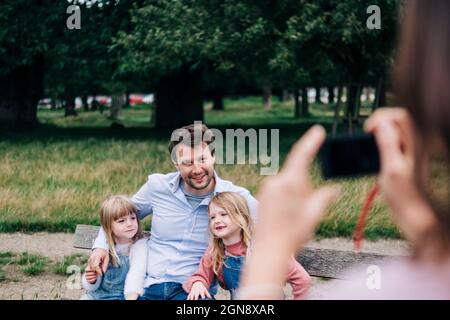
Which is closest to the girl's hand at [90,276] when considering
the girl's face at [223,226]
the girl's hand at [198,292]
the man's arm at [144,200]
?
the man's arm at [144,200]

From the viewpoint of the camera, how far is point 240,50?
1262 cm

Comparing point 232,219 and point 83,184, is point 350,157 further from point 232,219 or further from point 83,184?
point 83,184

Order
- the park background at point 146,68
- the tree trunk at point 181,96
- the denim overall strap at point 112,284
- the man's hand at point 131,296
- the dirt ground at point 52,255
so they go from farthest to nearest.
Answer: the tree trunk at point 181,96 < the park background at point 146,68 < the dirt ground at point 52,255 < the denim overall strap at point 112,284 < the man's hand at point 131,296

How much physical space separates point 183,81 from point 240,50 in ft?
23.4

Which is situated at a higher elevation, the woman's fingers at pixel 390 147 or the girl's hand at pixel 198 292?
the woman's fingers at pixel 390 147

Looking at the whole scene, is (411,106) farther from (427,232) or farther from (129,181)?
(129,181)

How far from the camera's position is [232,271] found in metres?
3.72

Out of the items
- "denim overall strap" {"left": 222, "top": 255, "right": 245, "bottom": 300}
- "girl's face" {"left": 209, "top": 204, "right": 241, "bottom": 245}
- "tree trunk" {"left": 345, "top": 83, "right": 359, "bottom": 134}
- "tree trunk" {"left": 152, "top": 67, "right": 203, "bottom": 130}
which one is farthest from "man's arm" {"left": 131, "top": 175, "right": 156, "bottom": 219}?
"tree trunk" {"left": 152, "top": 67, "right": 203, "bottom": 130}

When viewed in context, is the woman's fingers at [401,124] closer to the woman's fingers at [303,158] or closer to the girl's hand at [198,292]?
the woman's fingers at [303,158]

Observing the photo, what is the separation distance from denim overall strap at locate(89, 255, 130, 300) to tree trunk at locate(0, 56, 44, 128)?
1509 cm

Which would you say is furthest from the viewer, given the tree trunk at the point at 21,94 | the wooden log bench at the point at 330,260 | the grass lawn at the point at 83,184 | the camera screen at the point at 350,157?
the tree trunk at the point at 21,94

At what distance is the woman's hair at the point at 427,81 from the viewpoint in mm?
849

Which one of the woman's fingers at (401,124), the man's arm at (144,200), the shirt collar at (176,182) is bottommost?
the man's arm at (144,200)
